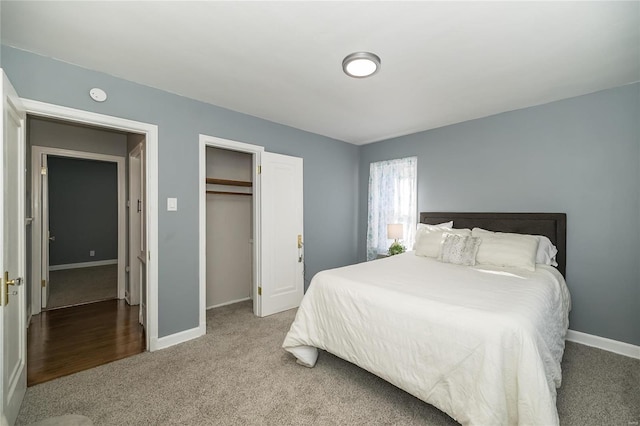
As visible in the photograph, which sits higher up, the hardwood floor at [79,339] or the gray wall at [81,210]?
the gray wall at [81,210]

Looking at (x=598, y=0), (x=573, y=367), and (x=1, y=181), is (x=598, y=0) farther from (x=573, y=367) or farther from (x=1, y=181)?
(x=1, y=181)

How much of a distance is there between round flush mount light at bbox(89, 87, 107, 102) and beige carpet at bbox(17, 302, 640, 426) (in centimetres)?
225

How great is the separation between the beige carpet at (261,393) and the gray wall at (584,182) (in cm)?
54

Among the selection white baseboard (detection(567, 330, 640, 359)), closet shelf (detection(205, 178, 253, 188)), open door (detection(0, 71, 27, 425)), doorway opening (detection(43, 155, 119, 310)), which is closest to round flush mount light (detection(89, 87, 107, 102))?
open door (detection(0, 71, 27, 425))

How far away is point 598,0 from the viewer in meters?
1.57

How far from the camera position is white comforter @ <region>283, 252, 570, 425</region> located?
1.42 metres

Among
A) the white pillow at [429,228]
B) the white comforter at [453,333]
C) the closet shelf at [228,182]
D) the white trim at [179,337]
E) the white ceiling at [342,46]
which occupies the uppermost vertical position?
the white ceiling at [342,46]

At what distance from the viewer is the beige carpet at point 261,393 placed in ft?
5.84

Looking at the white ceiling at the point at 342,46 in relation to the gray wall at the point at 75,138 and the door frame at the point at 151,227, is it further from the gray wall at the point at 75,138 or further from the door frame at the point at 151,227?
the gray wall at the point at 75,138

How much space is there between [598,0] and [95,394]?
401 centimetres

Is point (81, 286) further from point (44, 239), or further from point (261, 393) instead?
point (261, 393)

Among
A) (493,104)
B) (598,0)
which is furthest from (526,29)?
(493,104)

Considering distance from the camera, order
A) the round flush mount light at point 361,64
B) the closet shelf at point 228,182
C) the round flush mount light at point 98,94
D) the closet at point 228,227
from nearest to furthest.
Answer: the round flush mount light at point 361,64 < the round flush mount light at point 98,94 < the closet shelf at point 228,182 < the closet at point 228,227

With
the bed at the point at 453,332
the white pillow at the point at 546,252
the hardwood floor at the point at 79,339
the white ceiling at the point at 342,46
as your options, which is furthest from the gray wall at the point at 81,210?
the white pillow at the point at 546,252
